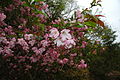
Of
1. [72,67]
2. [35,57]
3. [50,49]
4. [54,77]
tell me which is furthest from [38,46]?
[72,67]

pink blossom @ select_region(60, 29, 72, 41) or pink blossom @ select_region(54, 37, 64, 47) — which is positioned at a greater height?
pink blossom @ select_region(60, 29, 72, 41)

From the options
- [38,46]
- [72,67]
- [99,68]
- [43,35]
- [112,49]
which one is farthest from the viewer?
[112,49]

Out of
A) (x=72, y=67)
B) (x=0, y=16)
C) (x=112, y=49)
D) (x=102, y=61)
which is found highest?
(x=112, y=49)

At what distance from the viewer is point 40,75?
3781 mm

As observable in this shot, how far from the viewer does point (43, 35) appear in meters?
2.04

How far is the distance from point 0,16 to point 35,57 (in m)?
1.05

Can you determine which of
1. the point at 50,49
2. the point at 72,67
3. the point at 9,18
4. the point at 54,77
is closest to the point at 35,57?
the point at 50,49

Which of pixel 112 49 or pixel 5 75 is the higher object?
pixel 112 49

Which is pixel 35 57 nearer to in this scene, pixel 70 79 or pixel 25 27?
pixel 25 27

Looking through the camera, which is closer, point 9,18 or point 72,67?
point 9,18

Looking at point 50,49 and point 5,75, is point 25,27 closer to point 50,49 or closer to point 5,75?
point 50,49

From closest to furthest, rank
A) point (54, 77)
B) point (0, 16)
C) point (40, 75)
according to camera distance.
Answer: point (0, 16) → point (40, 75) → point (54, 77)

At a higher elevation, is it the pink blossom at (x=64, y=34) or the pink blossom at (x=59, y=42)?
the pink blossom at (x=64, y=34)

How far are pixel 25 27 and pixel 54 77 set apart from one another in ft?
6.75
